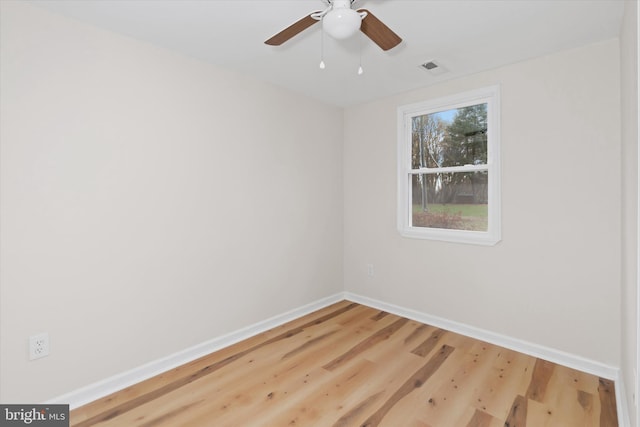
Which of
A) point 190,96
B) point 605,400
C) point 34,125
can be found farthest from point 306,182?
point 605,400

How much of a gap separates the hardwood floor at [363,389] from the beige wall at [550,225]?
328 millimetres

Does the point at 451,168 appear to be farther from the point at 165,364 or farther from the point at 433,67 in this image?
the point at 165,364

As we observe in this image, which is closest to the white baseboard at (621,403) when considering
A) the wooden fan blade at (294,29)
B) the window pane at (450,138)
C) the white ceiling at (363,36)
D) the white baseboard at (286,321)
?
the white baseboard at (286,321)

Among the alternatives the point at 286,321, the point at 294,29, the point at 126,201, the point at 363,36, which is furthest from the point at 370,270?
the point at 294,29

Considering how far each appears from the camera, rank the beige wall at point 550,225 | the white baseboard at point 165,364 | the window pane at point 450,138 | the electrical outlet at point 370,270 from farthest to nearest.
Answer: the electrical outlet at point 370,270 < the window pane at point 450,138 < the beige wall at point 550,225 < the white baseboard at point 165,364

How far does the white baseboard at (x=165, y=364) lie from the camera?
204 cm

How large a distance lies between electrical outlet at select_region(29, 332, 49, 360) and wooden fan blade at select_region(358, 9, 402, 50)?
8.22 feet

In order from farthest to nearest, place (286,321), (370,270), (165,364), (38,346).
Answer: (370,270)
(286,321)
(165,364)
(38,346)

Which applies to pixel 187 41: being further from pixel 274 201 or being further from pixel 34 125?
pixel 274 201

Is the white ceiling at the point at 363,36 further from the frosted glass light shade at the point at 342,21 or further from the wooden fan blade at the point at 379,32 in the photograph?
the frosted glass light shade at the point at 342,21

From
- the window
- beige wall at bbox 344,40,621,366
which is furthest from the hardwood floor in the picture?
the window

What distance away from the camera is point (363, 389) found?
2188 mm

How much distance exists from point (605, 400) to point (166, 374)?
2926mm

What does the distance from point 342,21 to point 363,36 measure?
0.83m
